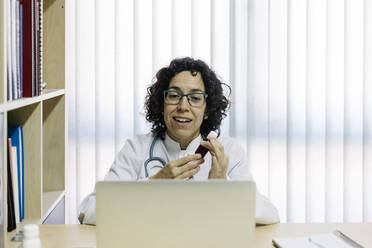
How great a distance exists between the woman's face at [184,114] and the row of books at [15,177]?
0.62 meters

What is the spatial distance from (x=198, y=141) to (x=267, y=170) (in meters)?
0.98

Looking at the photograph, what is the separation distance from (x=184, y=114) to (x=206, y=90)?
0.20m

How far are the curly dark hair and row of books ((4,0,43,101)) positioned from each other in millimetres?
576

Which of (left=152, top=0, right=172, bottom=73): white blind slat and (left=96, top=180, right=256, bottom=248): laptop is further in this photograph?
(left=152, top=0, right=172, bottom=73): white blind slat

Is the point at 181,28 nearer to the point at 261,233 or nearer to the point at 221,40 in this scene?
the point at 221,40

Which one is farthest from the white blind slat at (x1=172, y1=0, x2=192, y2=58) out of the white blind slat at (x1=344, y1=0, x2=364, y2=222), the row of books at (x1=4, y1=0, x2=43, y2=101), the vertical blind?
the row of books at (x1=4, y1=0, x2=43, y2=101)

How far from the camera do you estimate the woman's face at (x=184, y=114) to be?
2320mm

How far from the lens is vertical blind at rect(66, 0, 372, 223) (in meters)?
3.21

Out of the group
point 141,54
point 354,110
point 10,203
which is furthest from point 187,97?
point 354,110

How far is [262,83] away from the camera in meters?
3.27

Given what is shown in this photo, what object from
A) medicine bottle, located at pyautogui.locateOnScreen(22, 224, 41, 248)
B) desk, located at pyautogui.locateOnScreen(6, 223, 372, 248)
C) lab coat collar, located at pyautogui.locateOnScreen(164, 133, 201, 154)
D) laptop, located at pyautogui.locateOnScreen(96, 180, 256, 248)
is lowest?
desk, located at pyautogui.locateOnScreen(6, 223, 372, 248)

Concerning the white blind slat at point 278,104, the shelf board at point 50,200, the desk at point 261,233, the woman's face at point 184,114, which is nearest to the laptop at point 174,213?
the desk at point 261,233

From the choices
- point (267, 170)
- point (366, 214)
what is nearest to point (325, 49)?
point (267, 170)

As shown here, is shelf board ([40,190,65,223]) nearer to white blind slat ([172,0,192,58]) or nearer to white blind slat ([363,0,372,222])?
white blind slat ([172,0,192,58])
